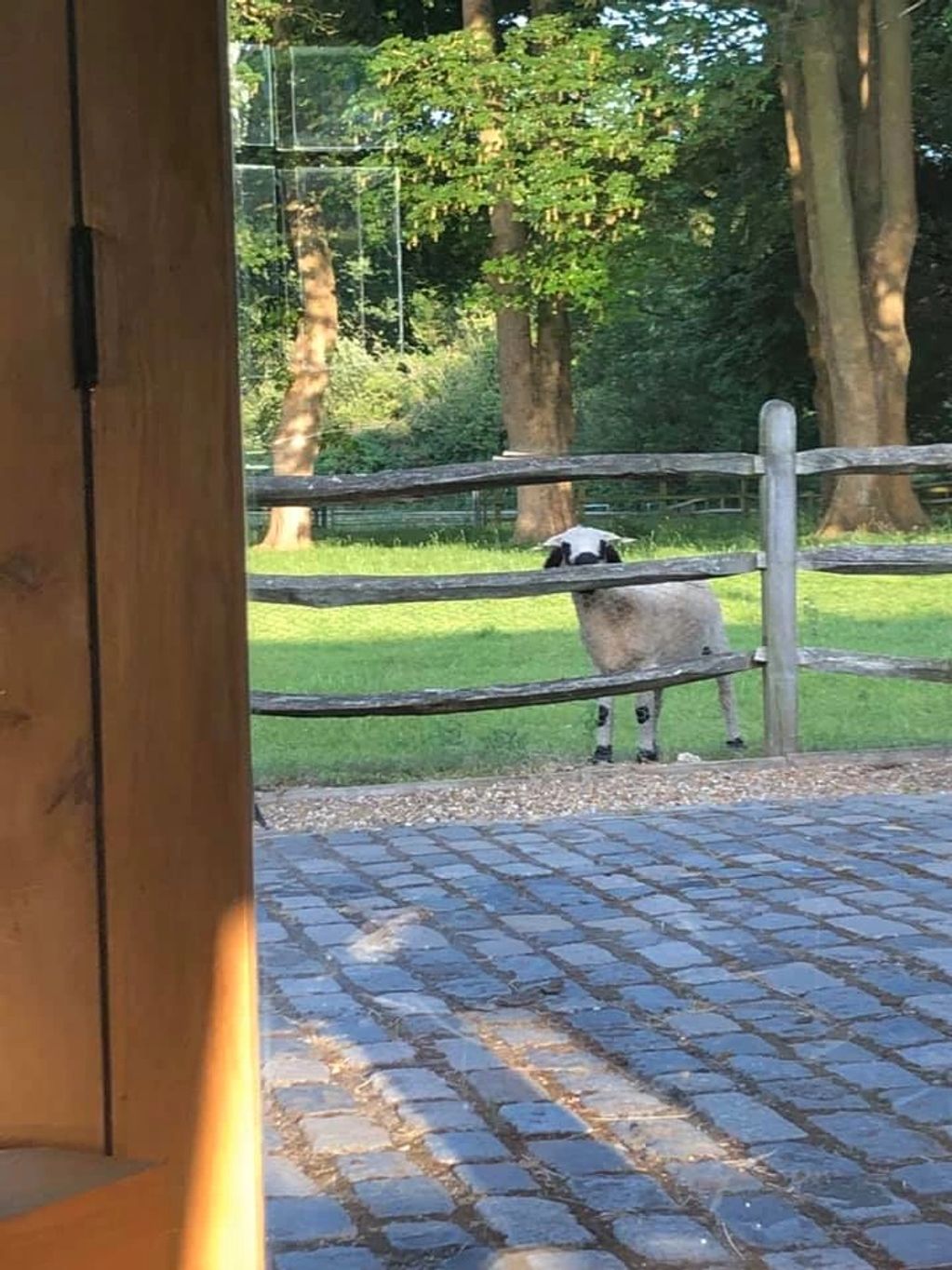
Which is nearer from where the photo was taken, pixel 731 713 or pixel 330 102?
pixel 731 713

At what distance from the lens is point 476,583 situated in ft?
21.2

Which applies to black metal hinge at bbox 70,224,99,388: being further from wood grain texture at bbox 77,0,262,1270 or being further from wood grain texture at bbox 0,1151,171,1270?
wood grain texture at bbox 0,1151,171,1270

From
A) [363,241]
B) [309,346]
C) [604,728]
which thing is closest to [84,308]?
[604,728]

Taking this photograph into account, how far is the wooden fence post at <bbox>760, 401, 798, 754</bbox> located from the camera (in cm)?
662

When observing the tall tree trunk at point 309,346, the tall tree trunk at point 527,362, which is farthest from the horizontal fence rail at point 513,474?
the tall tree trunk at point 527,362

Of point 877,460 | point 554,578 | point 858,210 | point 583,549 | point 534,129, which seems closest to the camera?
point 554,578

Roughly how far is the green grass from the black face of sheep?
33.1 inches

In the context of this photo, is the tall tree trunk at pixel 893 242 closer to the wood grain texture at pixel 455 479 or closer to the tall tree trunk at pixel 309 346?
the tall tree trunk at pixel 309 346

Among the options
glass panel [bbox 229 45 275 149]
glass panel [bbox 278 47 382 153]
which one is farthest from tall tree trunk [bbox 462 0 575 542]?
glass panel [bbox 229 45 275 149]

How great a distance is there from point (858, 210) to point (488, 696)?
51.5ft

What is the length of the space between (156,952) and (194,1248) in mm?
257

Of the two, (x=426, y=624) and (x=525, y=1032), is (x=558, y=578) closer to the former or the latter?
(x=525, y=1032)

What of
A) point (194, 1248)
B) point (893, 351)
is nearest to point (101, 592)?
point (194, 1248)

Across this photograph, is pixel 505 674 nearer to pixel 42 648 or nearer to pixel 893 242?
pixel 42 648
